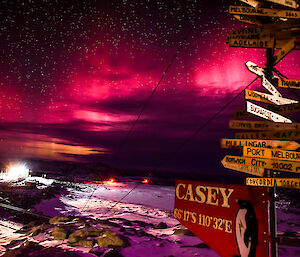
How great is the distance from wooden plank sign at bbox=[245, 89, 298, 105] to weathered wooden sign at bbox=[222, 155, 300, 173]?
1016mm

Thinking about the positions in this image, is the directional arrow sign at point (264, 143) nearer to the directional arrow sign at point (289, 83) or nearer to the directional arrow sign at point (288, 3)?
the directional arrow sign at point (289, 83)

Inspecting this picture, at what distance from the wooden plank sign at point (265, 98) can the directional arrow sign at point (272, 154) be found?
2.82 ft

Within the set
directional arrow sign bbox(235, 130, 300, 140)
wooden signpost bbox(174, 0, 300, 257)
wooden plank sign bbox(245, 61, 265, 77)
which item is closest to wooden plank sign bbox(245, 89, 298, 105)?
wooden signpost bbox(174, 0, 300, 257)

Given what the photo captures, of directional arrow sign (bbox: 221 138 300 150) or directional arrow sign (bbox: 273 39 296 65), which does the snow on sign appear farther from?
directional arrow sign (bbox: 273 39 296 65)

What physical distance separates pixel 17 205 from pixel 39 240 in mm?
13075

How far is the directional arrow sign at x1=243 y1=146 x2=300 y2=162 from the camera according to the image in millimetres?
3525

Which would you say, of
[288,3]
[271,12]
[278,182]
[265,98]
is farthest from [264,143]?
[288,3]

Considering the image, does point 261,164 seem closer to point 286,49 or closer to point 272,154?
point 272,154

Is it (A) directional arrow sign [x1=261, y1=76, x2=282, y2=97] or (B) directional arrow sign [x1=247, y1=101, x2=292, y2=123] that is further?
(A) directional arrow sign [x1=261, y1=76, x2=282, y2=97]

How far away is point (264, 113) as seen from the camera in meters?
3.65

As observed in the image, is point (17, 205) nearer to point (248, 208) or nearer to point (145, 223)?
point (145, 223)

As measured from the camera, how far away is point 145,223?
1619cm

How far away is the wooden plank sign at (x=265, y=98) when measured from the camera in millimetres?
3747

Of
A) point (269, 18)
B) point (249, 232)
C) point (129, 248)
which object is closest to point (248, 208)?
point (249, 232)
